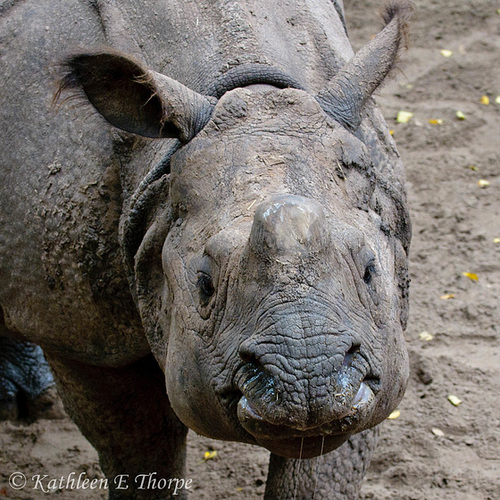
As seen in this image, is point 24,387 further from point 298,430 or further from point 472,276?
point 298,430

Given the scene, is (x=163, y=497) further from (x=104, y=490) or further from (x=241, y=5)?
(x=241, y=5)

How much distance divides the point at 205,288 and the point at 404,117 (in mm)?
4621

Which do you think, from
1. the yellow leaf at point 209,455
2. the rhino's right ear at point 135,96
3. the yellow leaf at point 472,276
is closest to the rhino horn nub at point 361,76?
the rhino's right ear at point 135,96

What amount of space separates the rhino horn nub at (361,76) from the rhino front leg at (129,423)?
3.93 ft

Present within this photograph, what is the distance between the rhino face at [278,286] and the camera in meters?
2.11

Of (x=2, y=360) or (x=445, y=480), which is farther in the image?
(x=2, y=360)

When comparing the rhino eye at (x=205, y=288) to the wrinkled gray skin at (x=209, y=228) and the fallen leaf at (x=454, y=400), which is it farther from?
the fallen leaf at (x=454, y=400)

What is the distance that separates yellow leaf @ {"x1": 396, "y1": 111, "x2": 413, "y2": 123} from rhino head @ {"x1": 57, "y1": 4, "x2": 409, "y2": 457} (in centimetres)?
378

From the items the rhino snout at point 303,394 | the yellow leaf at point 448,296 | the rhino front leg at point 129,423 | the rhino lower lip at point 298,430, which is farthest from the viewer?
the yellow leaf at point 448,296

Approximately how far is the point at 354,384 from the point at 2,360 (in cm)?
321

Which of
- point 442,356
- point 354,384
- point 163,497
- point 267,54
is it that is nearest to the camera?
point 354,384

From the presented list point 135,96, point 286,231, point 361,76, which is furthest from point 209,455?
point 286,231

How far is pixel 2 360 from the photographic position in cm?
500

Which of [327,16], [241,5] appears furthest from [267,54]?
[327,16]
